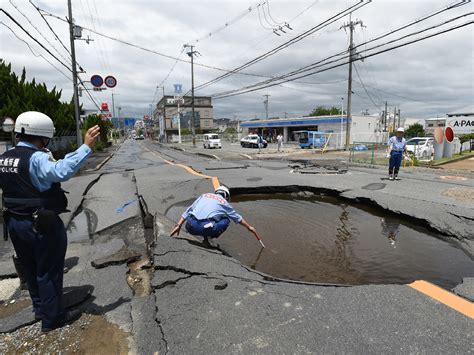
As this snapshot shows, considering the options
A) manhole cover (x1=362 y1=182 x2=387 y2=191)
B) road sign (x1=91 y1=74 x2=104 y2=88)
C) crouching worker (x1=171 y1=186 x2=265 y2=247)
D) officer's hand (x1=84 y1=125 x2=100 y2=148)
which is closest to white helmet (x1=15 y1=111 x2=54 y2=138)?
officer's hand (x1=84 y1=125 x2=100 y2=148)

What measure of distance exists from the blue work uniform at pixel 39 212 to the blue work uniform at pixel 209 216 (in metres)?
1.99

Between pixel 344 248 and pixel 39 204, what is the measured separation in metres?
4.43

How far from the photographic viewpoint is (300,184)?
31.2 feet

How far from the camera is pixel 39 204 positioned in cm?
241

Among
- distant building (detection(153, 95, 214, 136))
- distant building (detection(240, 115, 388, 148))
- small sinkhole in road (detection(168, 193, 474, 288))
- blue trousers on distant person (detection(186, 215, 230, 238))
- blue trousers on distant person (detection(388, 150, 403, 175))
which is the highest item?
distant building (detection(153, 95, 214, 136))

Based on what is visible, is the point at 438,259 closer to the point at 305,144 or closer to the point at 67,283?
the point at 67,283

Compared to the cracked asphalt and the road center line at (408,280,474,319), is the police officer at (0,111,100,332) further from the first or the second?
the road center line at (408,280,474,319)

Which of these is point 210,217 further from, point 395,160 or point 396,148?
point 395,160

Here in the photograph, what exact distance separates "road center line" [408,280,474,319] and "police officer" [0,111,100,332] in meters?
3.43

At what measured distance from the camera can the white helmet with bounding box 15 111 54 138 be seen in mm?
2414

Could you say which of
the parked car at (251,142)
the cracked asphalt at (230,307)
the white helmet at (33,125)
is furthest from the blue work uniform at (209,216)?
the parked car at (251,142)

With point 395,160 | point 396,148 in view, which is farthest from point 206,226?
point 395,160

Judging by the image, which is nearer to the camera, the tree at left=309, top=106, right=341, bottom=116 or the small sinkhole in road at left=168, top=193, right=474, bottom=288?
the small sinkhole in road at left=168, top=193, right=474, bottom=288

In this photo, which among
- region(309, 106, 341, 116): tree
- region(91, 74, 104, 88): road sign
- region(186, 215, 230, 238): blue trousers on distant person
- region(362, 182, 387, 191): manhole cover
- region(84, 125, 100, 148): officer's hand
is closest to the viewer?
region(84, 125, 100, 148): officer's hand
